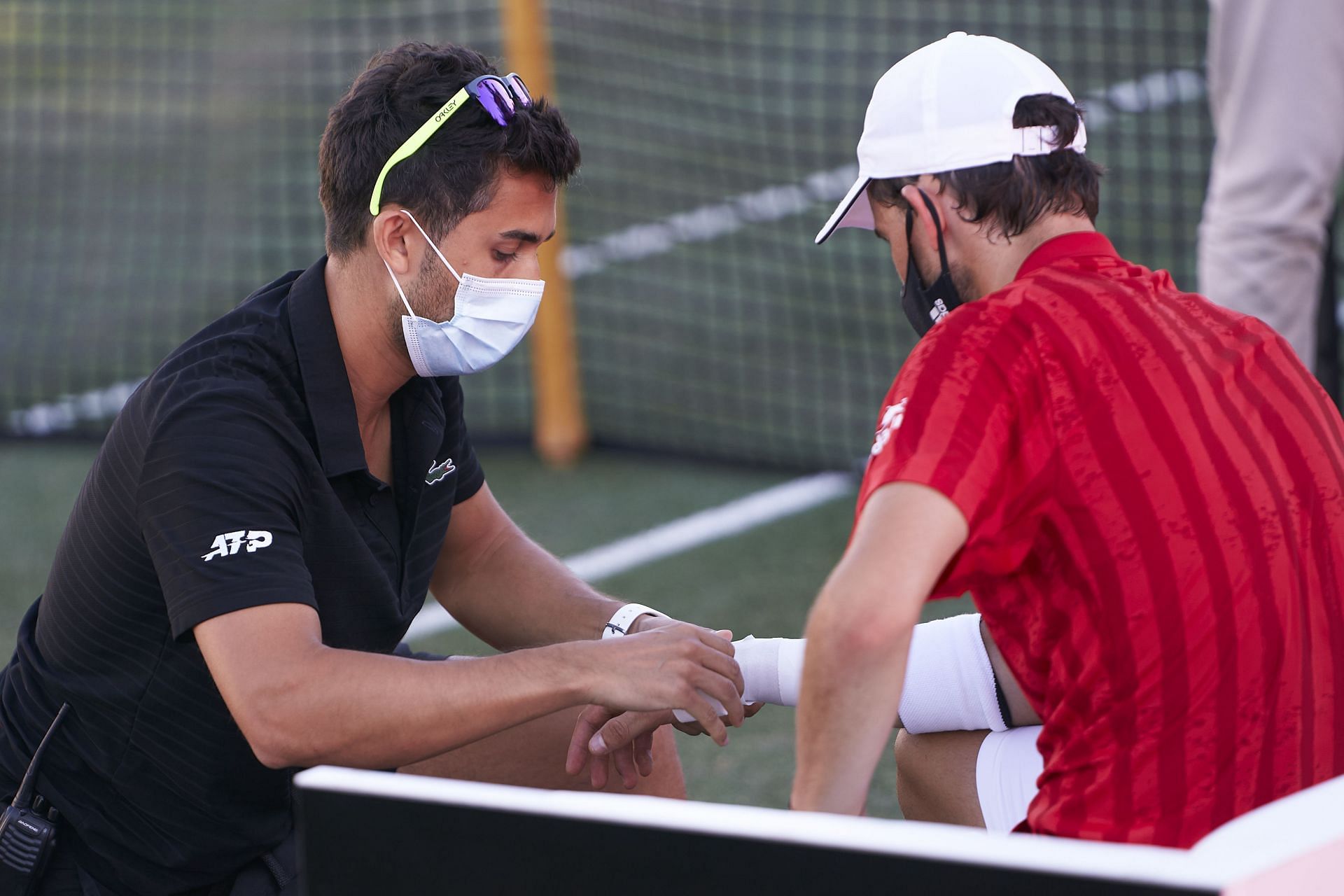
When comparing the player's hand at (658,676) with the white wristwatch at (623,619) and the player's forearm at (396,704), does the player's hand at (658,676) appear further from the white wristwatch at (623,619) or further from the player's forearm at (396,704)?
Result: the white wristwatch at (623,619)

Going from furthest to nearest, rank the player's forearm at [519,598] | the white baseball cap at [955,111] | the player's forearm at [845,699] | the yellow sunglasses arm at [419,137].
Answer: the player's forearm at [519,598], the yellow sunglasses arm at [419,137], the white baseball cap at [955,111], the player's forearm at [845,699]

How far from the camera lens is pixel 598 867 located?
156cm

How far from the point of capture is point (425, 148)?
2375 millimetres

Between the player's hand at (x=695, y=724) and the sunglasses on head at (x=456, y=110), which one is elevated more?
the sunglasses on head at (x=456, y=110)

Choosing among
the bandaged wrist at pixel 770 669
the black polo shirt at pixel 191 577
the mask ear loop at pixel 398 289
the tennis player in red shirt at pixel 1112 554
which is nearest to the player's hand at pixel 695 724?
the bandaged wrist at pixel 770 669

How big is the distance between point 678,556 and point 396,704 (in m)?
2.71

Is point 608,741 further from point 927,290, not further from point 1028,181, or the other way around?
point 1028,181

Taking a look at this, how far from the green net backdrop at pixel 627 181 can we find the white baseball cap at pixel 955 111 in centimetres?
358

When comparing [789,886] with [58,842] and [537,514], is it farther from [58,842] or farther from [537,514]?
[537,514]

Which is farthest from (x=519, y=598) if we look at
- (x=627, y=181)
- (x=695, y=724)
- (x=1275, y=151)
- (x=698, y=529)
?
(x=627, y=181)

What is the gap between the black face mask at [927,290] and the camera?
2.02m

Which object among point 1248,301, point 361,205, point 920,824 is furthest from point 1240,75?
point 920,824

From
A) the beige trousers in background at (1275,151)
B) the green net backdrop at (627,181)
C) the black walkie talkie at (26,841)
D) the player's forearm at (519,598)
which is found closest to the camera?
the black walkie talkie at (26,841)

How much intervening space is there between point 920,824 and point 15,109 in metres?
9.20
